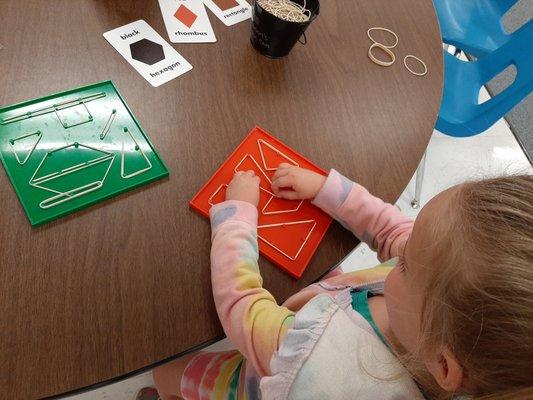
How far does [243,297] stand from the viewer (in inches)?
22.0

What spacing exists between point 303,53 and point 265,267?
461mm

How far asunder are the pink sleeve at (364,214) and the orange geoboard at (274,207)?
0.02 m

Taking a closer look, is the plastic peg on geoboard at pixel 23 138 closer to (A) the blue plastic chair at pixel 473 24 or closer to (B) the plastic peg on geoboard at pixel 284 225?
(B) the plastic peg on geoboard at pixel 284 225

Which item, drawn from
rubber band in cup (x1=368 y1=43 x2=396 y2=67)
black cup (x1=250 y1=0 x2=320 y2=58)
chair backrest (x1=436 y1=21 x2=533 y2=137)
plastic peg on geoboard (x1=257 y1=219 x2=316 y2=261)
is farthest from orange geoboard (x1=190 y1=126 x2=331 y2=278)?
chair backrest (x1=436 y1=21 x2=533 y2=137)

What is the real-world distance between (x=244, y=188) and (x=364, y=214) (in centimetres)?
20

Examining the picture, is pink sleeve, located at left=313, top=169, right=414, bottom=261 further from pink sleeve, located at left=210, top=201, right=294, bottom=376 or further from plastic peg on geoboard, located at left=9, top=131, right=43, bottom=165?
plastic peg on geoboard, located at left=9, top=131, right=43, bottom=165

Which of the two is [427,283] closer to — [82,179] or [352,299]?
[352,299]

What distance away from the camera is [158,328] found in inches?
20.7

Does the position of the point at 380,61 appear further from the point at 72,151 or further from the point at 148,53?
the point at 72,151

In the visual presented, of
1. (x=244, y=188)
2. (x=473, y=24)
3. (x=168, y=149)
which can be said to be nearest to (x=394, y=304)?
(x=244, y=188)

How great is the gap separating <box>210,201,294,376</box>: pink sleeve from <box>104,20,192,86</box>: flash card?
290 millimetres

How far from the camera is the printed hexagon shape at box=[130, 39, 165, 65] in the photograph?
0.74 m

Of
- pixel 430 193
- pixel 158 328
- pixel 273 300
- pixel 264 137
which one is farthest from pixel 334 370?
pixel 430 193

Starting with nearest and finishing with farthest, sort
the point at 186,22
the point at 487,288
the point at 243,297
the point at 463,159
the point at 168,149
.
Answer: the point at 487,288 → the point at 243,297 → the point at 168,149 → the point at 186,22 → the point at 463,159
